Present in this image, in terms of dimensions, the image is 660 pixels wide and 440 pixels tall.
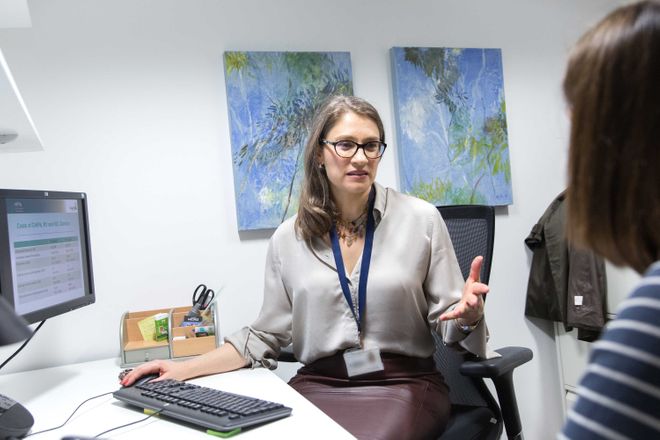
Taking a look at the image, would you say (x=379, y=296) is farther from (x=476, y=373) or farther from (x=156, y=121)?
(x=156, y=121)

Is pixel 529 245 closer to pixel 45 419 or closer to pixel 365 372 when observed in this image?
pixel 365 372

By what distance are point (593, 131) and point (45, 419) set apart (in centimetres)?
132

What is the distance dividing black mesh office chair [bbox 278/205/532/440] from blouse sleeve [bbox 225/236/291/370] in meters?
0.09

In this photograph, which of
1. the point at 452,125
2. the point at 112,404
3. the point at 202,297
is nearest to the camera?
the point at 112,404

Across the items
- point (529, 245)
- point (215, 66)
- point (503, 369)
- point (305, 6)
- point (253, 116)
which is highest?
point (305, 6)

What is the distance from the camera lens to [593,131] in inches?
26.1

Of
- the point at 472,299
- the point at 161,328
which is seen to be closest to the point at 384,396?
the point at 472,299

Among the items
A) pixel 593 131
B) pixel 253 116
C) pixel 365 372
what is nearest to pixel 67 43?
pixel 253 116

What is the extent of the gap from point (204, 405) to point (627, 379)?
0.86m

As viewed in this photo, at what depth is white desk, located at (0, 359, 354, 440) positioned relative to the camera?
109 cm

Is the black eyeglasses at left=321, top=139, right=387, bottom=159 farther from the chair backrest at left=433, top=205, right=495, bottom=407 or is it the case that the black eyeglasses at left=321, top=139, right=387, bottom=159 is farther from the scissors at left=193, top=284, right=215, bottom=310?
the scissors at left=193, top=284, right=215, bottom=310

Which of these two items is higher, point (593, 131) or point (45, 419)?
point (593, 131)

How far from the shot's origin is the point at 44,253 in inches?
63.8

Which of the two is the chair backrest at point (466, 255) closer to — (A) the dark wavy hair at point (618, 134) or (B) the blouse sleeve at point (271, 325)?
(B) the blouse sleeve at point (271, 325)
